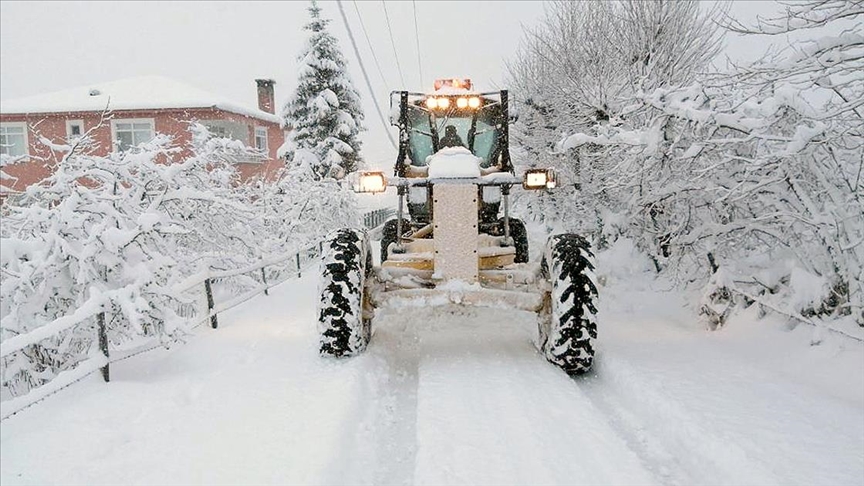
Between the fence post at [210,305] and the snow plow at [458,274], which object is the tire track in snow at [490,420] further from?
the fence post at [210,305]

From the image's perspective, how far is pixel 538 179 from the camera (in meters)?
6.23

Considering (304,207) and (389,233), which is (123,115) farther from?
(389,233)

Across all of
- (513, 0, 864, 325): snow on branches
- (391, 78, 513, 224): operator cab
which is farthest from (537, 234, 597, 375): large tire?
(391, 78, 513, 224): operator cab

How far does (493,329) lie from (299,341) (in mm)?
2409

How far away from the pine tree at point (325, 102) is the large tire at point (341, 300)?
923 inches

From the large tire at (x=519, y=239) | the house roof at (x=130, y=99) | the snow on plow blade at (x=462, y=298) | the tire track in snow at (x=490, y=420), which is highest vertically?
the house roof at (x=130, y=99)

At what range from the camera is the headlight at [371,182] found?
620 centimetres

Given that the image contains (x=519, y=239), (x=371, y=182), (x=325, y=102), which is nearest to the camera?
(x=371, y=182)

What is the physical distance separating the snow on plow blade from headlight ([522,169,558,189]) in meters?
1.13

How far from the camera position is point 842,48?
479 cm

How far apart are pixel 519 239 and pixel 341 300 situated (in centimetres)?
349

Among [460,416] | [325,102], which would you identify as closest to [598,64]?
[460,416]

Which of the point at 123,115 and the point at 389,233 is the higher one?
the point at 123,115

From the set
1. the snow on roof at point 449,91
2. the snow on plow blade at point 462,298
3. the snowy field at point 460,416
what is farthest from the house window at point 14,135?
the snow on plow blade at point 462,298
